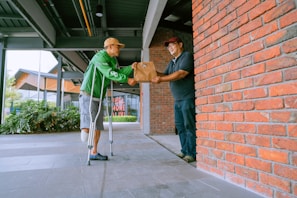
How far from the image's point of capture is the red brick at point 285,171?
113cm

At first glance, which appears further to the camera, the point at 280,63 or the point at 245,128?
the point at 245,128

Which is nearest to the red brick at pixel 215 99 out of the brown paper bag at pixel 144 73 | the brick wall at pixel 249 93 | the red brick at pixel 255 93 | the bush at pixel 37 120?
the brick wall at pixel 249 93

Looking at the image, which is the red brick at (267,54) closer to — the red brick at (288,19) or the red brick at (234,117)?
the red brick at (288,19)

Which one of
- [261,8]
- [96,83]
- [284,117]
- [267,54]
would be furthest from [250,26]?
[96,83]

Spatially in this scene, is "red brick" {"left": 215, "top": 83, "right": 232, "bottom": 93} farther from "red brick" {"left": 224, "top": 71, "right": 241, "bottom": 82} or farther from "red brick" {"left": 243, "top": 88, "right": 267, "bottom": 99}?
"red brick" {"left": 243, "top": 88, "right": 267, "bottom": 99}

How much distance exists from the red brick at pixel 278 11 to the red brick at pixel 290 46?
186mm

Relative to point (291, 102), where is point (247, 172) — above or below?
below

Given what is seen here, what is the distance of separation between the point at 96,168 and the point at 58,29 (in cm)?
576

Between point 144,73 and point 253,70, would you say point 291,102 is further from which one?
point 144,73

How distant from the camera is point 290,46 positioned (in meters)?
1.14

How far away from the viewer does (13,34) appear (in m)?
6.76

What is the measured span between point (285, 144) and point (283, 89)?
34 centimetres

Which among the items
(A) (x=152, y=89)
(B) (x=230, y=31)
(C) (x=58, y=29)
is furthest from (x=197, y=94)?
(C) (x=58, y=29)

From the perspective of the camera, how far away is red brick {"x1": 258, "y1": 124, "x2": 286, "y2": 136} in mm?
1187
